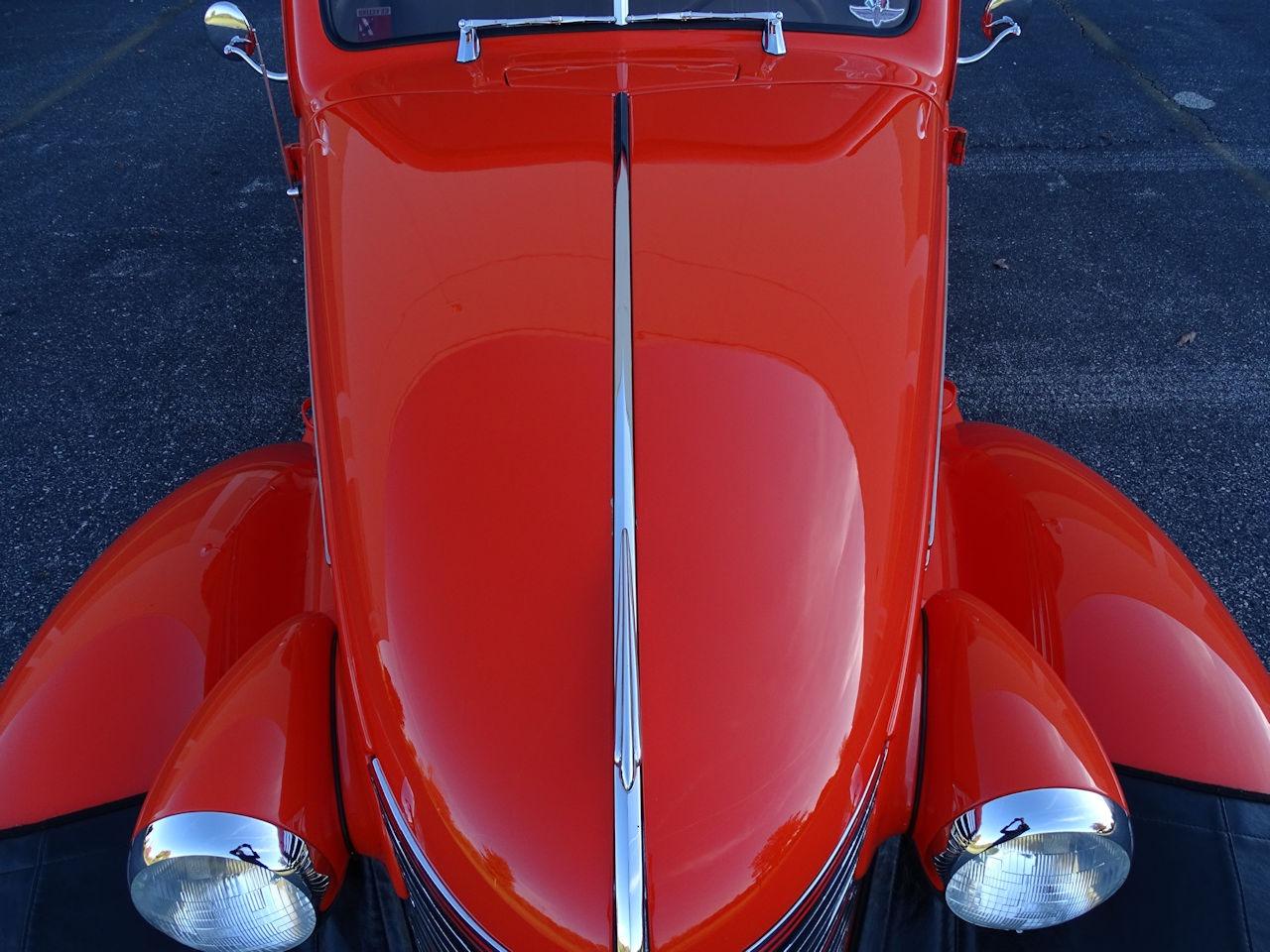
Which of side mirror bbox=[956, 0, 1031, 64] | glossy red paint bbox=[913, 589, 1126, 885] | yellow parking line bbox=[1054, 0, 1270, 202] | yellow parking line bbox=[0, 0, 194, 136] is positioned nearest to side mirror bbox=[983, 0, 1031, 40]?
side mirror bbox=[956, 0, 1031, 64]

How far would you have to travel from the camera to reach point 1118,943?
149 centimetres

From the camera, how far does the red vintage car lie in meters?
1.29

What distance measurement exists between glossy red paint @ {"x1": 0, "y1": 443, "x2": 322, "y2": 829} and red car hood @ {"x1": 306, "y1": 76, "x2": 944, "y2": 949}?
44 centimetres

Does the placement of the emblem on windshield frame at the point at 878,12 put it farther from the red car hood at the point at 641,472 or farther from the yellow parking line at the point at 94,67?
the yellow parking line at the point at 94,67

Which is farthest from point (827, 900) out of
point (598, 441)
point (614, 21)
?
point (614, 21)

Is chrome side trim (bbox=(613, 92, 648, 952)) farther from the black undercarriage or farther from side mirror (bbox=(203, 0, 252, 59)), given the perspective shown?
side mirror (bbox=(203, 0, 252, 59))

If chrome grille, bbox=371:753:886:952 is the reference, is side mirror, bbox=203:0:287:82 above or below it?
above

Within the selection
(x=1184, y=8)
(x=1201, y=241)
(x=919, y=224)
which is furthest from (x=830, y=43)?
(x=1184, y=8)

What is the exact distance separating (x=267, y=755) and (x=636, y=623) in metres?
0.58

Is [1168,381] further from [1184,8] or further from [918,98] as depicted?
[1184,8]

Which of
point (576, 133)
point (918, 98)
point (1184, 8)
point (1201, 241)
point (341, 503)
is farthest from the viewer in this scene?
point (1184, 8)

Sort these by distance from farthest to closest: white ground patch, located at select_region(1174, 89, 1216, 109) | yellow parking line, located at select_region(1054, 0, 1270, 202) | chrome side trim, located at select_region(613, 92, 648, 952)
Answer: white ground patch, located at select_region(1174, 89, 1216, 109) → yellow parking line, located at select_region(1054, 0, 1270, 202) → chrome side trim, located at select_region(613, 92, 648, 952)

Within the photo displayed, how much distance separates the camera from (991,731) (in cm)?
141

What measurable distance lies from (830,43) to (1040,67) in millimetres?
4118
